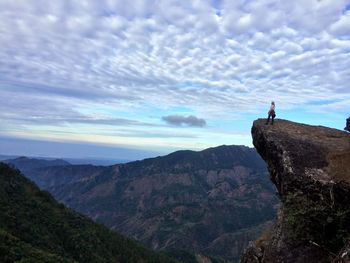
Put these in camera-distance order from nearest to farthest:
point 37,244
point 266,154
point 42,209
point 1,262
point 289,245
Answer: point 289,245, point 266,154, point 1,262, point 37,244, point 42,209

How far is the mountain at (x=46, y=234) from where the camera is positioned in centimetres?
9944

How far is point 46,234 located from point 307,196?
124971mm

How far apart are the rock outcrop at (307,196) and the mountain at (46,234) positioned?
72.6m

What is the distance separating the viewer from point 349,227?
23594 mm

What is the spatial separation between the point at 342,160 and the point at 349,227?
21.8 feet

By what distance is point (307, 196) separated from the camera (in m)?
27.3

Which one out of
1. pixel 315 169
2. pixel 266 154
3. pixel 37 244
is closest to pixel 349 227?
pixel 315 169

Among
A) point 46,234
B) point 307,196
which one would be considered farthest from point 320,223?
point 46,234

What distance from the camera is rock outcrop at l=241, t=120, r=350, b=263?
2402 cm

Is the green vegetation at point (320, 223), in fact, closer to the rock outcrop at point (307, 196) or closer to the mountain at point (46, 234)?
the rock outcrop at point (307, 196)

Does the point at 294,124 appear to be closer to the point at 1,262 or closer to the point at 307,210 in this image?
the point at 307,210

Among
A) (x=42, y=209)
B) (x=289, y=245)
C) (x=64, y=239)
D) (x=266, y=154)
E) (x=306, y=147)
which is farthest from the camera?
(x=42, y=209)

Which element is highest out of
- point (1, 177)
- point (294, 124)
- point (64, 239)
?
point (294, 124)

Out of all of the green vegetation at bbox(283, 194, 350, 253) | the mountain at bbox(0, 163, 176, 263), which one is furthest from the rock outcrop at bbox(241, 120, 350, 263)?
the mountain at bbox(0, 163, 176, 263)
